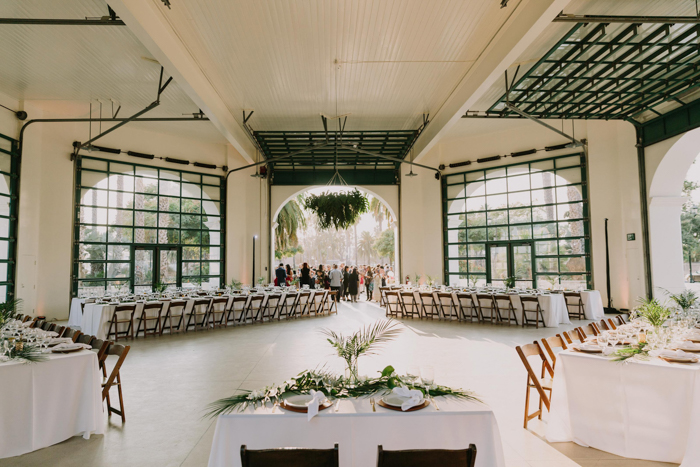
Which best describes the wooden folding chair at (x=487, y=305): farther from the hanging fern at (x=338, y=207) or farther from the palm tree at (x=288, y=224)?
the palm tree at (x=288, y=224)

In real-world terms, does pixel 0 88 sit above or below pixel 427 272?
above

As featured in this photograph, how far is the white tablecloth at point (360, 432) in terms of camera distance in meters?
2.26

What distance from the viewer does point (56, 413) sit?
11.5 ft

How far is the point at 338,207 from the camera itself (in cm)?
911

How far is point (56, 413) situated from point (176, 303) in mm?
5690

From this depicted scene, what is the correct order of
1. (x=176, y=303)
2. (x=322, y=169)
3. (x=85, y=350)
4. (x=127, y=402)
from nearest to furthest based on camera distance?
(x=85, y=350)
(x=127, y=402)
(x=176, y=303)
(x=322, y=169)

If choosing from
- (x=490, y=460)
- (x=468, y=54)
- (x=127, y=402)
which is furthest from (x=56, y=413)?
(x=468, y=54)

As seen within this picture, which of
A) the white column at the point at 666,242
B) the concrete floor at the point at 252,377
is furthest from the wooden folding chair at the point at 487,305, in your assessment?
the white column at the point at 666,242

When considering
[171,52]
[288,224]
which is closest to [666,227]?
[171,52]

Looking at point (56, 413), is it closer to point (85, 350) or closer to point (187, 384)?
point (85, 350)

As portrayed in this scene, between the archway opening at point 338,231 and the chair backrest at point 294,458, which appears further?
the archway opening at point 338,231

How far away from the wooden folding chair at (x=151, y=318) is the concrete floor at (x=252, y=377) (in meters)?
0.39

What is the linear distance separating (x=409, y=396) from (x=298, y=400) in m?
0.63

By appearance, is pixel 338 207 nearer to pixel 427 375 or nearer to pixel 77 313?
pixel 77 313
